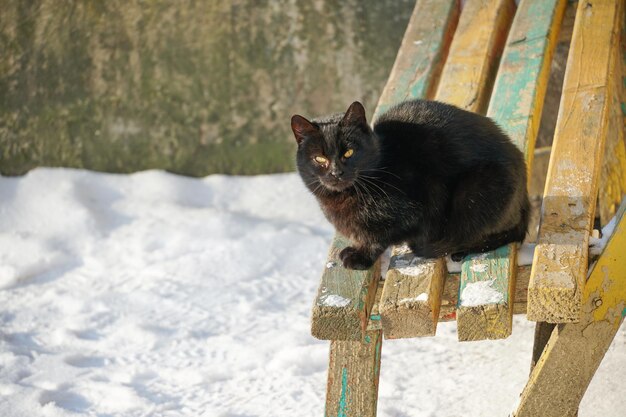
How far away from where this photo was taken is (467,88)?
330cm

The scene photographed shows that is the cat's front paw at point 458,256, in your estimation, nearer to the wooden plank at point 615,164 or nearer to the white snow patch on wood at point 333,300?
the white snow patch on wood at point 333,300

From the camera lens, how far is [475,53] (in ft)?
11.4

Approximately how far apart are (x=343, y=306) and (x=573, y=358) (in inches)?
26.6

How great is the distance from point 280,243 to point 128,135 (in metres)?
1.27

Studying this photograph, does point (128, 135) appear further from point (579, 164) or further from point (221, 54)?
point (579, 164)

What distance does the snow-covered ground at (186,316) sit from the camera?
124 inches

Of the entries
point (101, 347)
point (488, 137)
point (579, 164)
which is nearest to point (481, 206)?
point (488, 137)

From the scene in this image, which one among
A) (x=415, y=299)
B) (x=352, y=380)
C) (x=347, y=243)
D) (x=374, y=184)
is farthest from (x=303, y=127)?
(x=352, y=380)

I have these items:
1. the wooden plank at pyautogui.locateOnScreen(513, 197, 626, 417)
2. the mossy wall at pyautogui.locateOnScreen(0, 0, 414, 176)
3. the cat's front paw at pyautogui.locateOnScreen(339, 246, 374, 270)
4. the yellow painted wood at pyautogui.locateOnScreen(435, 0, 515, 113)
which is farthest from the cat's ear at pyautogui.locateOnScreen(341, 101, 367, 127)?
the mossy wall at pyautogui.locateOnScreen(0, 0, 414, 176)

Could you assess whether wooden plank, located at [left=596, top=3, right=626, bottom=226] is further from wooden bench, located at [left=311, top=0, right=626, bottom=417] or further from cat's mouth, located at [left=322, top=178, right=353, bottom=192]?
cat's mouth, located at [left=322, top=178, right=353, bottom=192]

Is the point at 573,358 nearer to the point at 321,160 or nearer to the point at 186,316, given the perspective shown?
the point at 321,160

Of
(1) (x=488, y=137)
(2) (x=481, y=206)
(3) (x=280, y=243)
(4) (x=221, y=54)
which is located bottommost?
(3) (x=280, y=243)

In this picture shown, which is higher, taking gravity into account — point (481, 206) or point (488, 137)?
point (488, 137)

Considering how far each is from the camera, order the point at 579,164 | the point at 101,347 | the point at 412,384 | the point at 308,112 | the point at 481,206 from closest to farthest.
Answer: the point at 481,206 → the point at 579,164 → the point at 412,384 → the point at 101,347 → the point at 308,112
